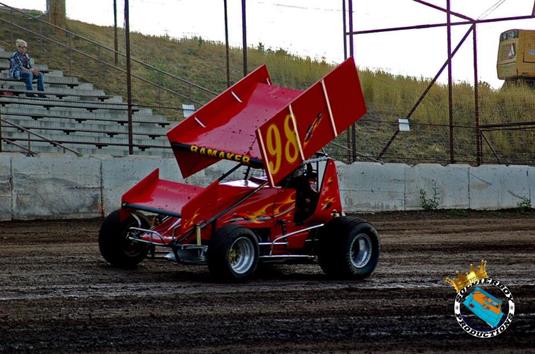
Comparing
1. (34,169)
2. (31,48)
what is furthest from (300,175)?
(31,48)

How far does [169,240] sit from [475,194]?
13401 millimetres

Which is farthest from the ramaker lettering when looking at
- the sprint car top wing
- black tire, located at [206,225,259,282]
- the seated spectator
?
→ the seated spectator

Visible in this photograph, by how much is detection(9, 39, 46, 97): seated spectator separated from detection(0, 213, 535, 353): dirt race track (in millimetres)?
9023

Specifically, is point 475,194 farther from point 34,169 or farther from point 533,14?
point 34,169

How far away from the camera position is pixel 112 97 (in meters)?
24.8

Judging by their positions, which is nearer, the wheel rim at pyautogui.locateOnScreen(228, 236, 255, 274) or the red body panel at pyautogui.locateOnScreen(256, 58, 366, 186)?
the wheel rim at pyautogui.locateOnScreen(228, 236, 255, 274)

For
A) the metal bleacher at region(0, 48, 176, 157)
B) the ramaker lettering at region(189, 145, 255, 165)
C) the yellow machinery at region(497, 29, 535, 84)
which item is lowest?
the ramaker lettering at region(189, 145, 255, 165)

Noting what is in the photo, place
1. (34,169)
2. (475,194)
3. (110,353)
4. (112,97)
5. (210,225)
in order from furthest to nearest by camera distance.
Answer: (112,97) → (475,194) → (34,169) → (210,225) → (110,353)

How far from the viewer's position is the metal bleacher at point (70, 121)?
20469 millimetres

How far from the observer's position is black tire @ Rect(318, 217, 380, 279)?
9961mm

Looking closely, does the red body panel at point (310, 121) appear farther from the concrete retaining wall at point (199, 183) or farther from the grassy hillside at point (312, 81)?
the grassy hillside at point (312, 81)

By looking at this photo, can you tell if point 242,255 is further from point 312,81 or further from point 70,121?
point 312,81
